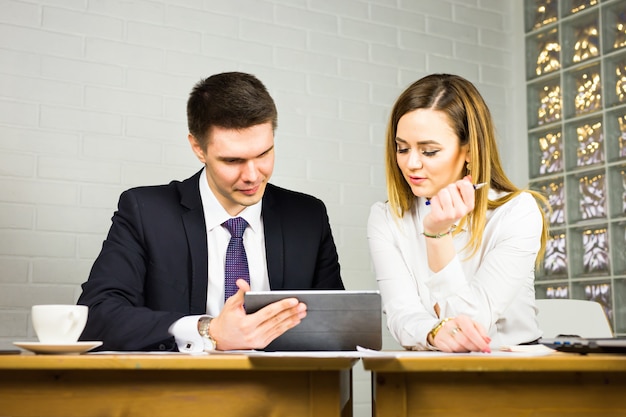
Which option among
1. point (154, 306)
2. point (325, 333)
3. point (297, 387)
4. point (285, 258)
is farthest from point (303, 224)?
point (297, 387)

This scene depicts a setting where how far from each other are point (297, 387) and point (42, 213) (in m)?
2.05

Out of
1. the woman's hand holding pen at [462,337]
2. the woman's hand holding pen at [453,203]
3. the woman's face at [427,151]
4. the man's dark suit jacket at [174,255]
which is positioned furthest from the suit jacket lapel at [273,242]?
the woman's hand holding pen at [462,337]

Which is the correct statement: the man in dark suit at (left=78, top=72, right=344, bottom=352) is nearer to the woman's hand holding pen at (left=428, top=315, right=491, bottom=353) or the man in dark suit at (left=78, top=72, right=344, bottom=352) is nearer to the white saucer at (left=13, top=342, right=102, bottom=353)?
the white saucer at (left=13, top=342, right=102, bottom=353)

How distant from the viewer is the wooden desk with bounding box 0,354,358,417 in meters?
1.12

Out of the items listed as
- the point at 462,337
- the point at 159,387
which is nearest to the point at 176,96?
the point at 462,337

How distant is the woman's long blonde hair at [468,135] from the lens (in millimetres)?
1991

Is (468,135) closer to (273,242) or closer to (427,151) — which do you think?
(427,151)

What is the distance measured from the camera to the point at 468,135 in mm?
2037

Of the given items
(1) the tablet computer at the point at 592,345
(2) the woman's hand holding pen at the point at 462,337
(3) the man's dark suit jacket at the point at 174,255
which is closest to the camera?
(1) the tablet computer at the point at 592,345

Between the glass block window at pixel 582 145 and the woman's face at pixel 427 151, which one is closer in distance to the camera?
the woman's face at pixel 427 151

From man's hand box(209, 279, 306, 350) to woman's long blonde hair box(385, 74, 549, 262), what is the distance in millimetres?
684

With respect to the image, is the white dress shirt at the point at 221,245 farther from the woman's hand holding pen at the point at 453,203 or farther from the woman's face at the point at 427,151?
the woman's hand holding pen at the point at 453,203

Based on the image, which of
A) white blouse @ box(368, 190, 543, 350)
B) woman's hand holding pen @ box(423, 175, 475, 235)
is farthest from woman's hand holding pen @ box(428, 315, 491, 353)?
woman's hand holding pen @ box(423, 175, 475, 235)

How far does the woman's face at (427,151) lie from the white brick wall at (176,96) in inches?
54.1
